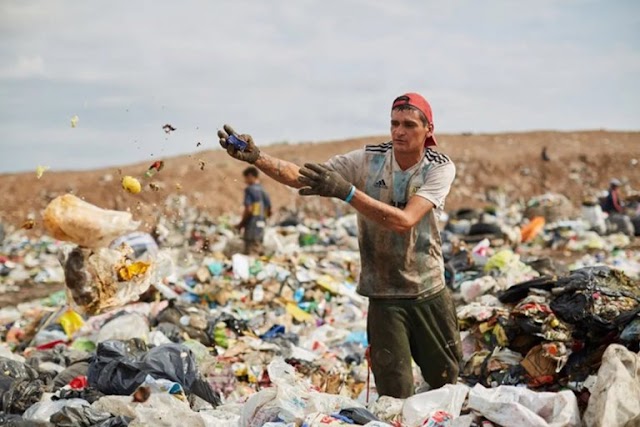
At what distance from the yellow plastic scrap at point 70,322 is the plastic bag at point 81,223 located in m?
1.98

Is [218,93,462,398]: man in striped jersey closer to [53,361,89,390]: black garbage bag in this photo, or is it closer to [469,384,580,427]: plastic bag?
[469,384,580,427]: plastic bag

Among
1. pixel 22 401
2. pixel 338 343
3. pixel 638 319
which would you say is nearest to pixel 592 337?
pixel 638 319

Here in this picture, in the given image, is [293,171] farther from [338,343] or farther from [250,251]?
[250,251]

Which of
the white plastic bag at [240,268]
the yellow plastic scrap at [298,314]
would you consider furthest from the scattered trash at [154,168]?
the white plastic bag at [240,268]

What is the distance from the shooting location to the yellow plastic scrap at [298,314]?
696 centimetres

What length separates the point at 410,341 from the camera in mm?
3682

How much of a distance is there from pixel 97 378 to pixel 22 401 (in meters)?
0.40

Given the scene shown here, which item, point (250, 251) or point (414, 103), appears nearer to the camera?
point (414, 103)

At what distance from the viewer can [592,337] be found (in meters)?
3.97

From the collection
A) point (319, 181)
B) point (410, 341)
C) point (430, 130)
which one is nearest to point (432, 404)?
point (410, 341)

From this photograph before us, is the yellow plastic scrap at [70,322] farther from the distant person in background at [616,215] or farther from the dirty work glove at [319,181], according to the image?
the distant person in background at [616,215]

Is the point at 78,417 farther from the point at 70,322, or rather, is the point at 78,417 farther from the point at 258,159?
the point at 70,322

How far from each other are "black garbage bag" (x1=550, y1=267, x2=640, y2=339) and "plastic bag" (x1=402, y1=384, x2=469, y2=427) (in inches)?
42.6

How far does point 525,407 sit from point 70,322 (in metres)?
4.34
